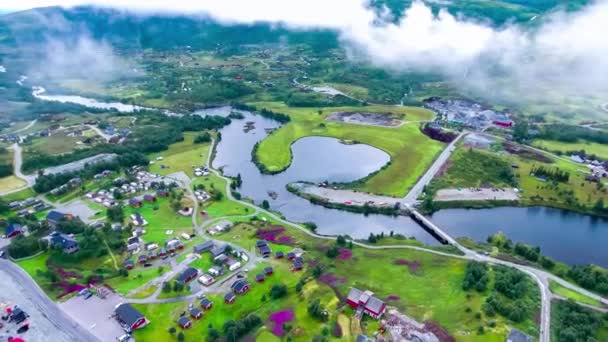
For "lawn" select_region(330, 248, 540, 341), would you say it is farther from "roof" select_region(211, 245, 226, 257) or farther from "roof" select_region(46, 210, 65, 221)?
"roof" select_region(46, 210, 65, 221)

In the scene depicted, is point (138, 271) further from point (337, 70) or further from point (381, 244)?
point (337, 70)

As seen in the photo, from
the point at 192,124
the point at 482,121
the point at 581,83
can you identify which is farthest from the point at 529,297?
the point at 581,83

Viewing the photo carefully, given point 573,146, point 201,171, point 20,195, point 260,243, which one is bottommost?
point 20,195

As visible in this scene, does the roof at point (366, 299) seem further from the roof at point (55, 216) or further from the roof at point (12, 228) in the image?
the roof at point (12, 228)

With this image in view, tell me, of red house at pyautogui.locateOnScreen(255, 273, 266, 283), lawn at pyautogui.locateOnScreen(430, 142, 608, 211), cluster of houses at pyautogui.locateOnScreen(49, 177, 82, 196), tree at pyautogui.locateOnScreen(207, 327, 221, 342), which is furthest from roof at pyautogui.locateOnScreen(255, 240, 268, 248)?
cluster of houses at pyautogui.locateOnScreen(49, 177, 82, 196)

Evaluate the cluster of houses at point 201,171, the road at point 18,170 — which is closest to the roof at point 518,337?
the cluster of houses at point 201,171

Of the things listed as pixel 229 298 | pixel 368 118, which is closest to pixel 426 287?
pixel 229 298

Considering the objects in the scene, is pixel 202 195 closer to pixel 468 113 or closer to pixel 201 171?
pixel 201 171
